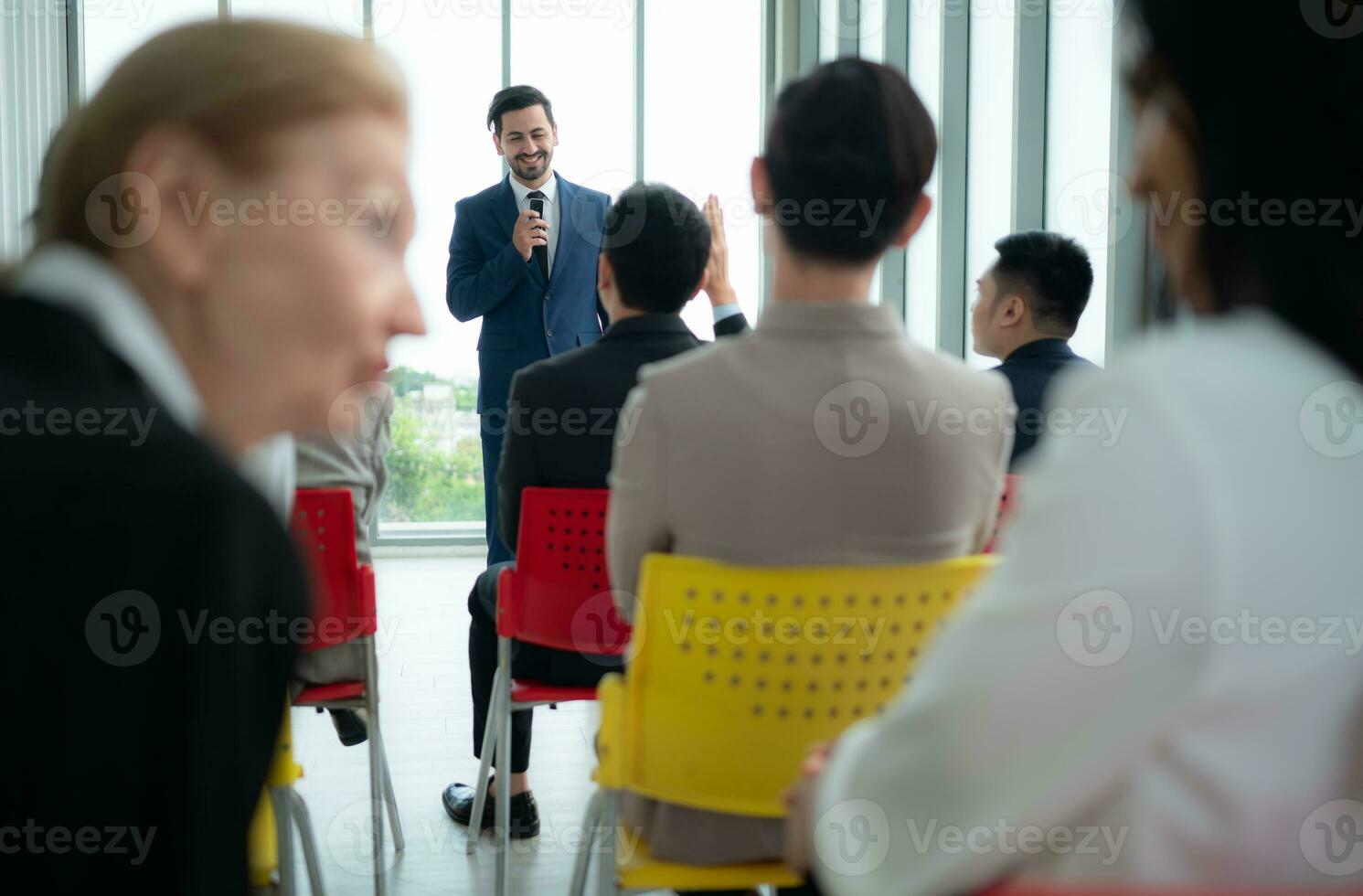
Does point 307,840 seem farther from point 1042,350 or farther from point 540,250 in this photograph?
point 540,250

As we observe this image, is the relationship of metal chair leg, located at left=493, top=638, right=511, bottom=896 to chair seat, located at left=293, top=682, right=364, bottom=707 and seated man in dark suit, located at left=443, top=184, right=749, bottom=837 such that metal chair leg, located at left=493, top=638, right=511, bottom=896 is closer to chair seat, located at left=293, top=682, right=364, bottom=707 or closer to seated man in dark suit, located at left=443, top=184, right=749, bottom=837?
seated man in dark suit, located at left=443, top=184, right=749, bottom=837

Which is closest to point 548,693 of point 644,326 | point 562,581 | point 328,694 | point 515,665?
point 515,665

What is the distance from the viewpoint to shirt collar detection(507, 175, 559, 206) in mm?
3955

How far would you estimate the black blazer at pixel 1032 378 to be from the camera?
2637mm

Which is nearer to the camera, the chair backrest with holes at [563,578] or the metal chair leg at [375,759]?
the chair backrest with holes at [563,578]

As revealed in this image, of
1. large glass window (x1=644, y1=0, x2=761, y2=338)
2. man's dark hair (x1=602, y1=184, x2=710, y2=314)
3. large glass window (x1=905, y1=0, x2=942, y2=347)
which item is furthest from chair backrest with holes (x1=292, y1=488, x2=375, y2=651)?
large glass window (x1=644, y1=0, x2=761, y2=338)

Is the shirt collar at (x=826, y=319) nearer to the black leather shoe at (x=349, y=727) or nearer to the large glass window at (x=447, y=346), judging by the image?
the black leather shoe at (x=349, y=727)

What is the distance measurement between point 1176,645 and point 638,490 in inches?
35.1

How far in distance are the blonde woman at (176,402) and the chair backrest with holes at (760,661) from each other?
2.26 feet

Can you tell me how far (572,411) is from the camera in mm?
2180

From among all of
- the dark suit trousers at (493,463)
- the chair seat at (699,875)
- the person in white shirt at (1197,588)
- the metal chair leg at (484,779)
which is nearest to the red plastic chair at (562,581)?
the metal chair leg at (484,779)

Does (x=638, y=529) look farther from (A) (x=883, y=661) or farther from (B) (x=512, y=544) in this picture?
(B) (x=512, y=544)

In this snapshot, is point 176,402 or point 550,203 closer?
point 176,402

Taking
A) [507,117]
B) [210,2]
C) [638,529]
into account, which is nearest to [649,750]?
[638,529]
